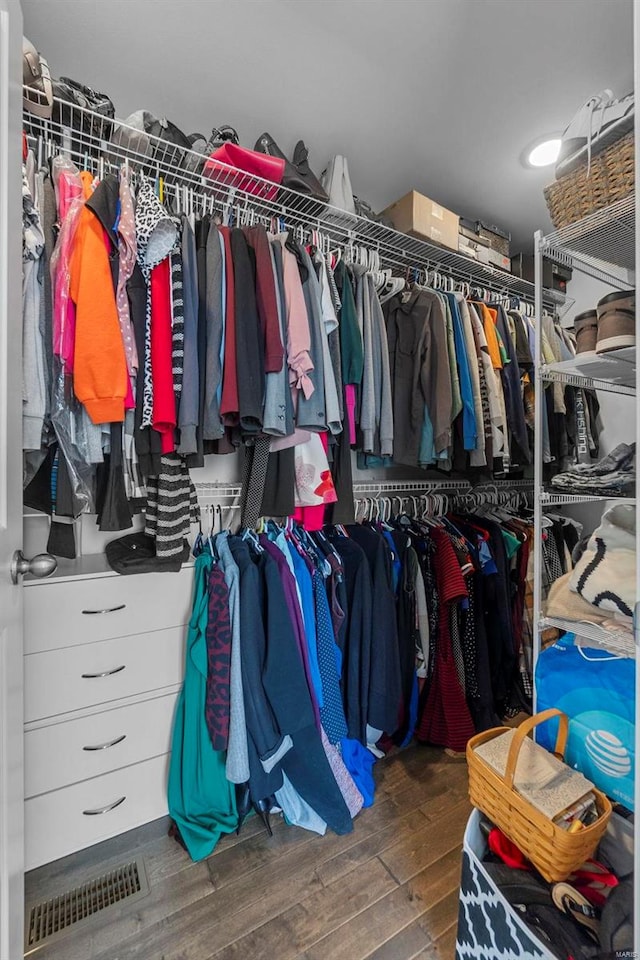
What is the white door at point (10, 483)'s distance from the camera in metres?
0.67

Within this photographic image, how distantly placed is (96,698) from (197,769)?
0.41 meters

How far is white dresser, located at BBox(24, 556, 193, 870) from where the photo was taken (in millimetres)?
1196

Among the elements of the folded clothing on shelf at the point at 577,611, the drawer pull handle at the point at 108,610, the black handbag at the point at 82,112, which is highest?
the black handbag at the point at 82,112

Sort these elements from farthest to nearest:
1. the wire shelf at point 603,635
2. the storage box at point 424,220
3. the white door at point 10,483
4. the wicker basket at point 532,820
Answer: the storage box at point 424,220 < the wire shelf at point 603,635 < the wicker basket at point 532,820 < the white door at point 10,483

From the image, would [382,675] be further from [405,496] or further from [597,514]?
[597,514]

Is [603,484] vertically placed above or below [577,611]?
above

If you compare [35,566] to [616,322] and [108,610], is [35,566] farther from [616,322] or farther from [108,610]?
[616,322]

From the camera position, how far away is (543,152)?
186 cm

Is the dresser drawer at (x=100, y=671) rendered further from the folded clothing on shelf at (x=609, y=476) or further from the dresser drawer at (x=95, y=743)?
the folded clothing on shelf at (x=609, y=476)

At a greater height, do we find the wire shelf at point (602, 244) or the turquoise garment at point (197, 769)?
the wire shelf at point (602, 244)

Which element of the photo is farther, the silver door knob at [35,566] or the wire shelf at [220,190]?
the wire shelf at [220,190]

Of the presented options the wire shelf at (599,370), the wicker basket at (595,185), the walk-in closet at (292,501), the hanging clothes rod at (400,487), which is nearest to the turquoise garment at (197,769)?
the walk-in closet at (292,501)

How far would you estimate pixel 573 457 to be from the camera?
6.91 feet

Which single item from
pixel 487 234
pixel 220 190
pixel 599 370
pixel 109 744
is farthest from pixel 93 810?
pixel 487 234
